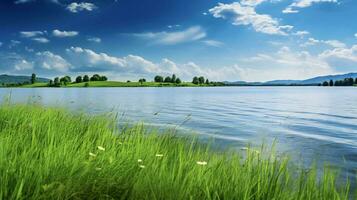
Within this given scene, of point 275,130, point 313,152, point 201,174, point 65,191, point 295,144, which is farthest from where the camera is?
point 275,130

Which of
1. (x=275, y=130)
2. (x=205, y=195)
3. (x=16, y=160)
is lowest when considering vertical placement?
(x=275, y=130)

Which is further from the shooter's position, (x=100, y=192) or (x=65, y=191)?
(x=100, y=192)

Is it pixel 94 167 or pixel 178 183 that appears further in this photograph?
A: pixel 94 167

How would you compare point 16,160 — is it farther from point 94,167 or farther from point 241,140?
point 241,140

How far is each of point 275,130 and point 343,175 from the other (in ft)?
35.5

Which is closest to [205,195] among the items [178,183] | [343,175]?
[178,183]

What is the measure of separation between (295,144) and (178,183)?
12146 mm

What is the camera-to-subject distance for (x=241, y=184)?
5105 mm

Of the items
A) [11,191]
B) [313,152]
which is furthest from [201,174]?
[313,152]

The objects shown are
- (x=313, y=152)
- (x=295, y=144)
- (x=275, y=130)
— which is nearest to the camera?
(x=313, y=152)

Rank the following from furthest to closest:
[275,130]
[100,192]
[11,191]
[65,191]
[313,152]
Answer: [275,130] → [313,152] → [100,192] → [65,191] → [11,191]

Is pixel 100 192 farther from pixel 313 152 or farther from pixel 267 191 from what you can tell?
pixel 313 152

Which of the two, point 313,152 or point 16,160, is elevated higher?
point 16,160

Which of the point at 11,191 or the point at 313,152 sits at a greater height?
the point at 11,191
